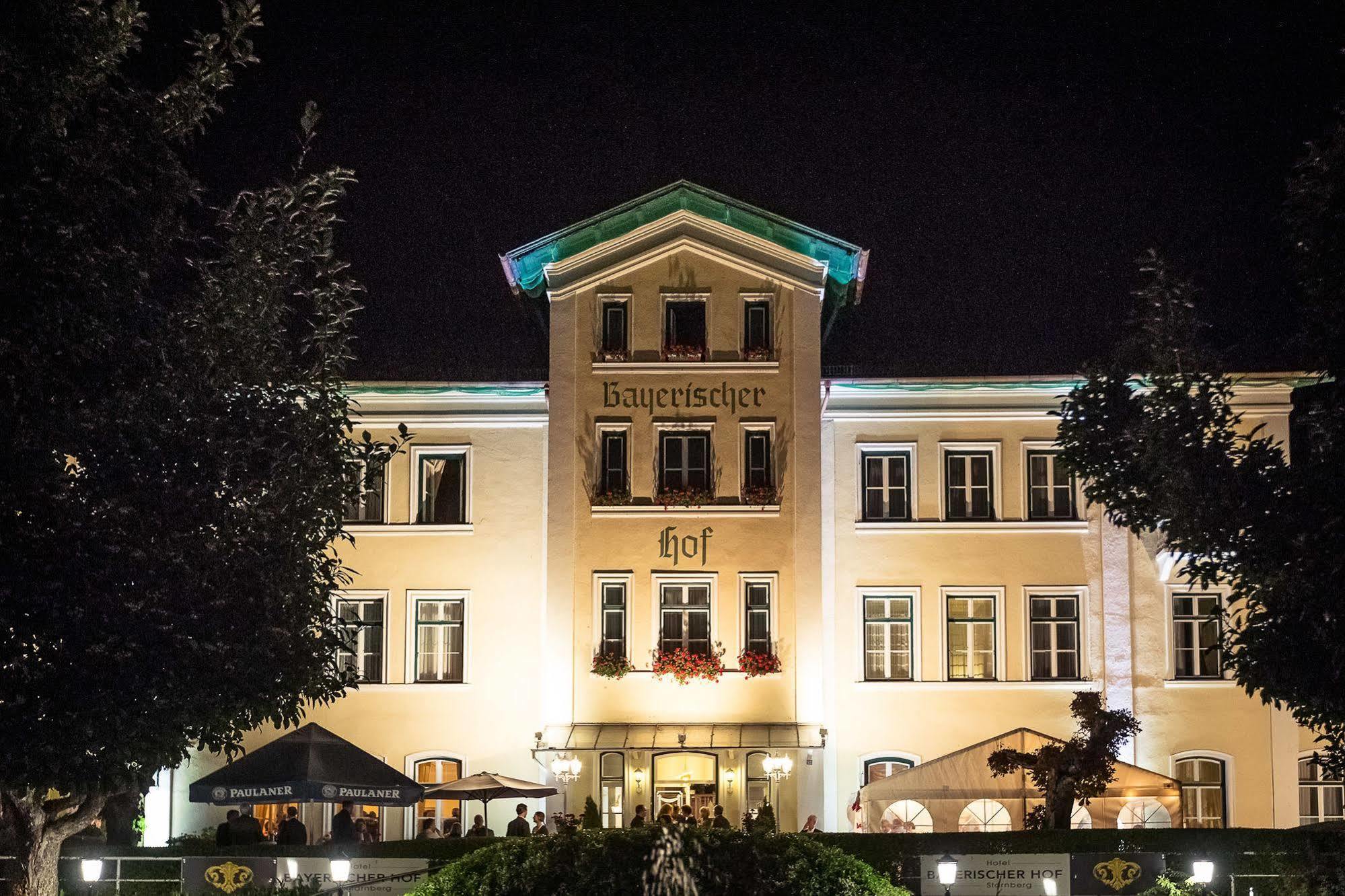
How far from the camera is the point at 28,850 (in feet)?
66.2

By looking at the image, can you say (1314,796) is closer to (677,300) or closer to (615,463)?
(615,463)

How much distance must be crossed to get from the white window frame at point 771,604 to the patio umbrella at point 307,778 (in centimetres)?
894

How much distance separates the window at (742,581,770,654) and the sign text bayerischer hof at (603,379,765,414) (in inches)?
133

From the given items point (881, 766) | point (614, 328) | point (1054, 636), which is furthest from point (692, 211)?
point (881, 766)

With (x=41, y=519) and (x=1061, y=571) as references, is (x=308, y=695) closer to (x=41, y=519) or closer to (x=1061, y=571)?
(x=41, y=519)

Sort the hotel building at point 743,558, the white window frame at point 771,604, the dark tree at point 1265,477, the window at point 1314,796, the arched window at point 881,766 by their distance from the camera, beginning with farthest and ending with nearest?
the window at point 1314,796
the arched window at point 881,766
the hotel building at point 743,558
the white window frame at point 771,604
the dark tree at point 1265,477

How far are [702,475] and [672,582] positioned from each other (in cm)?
212

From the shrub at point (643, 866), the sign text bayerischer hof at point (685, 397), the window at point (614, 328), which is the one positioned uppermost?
the window at point (614, 328)

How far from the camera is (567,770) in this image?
107 ft

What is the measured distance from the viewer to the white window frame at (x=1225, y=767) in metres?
33.7

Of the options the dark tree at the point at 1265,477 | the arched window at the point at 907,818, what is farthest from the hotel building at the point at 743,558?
the dark tree at the point at 1265,477

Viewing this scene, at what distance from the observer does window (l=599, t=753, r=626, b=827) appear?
32.8 metres

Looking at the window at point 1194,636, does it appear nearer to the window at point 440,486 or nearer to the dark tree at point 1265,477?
the dark tree at point 1265,477

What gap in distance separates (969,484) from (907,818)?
6.79m
